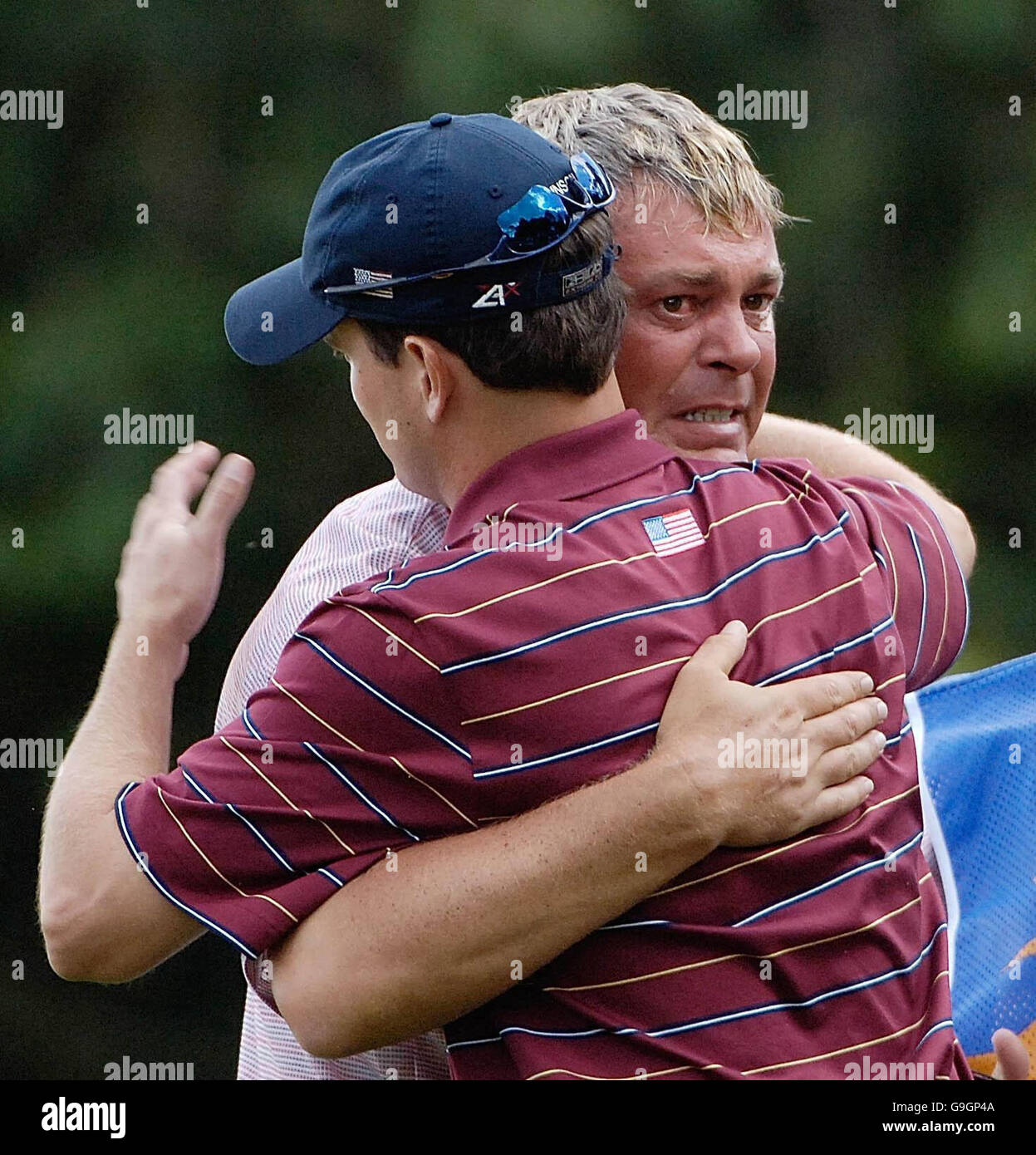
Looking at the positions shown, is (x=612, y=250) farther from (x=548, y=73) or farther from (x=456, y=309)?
(x=548, y=73)

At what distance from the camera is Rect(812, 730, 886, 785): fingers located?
1.62m

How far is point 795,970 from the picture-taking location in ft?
5.15

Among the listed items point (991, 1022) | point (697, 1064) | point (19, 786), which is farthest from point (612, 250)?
point (19, 786)

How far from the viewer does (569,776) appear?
5.13 feet

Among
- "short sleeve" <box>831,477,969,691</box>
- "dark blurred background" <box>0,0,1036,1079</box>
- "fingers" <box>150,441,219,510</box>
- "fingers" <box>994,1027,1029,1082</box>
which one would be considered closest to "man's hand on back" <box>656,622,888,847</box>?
"short sleeve" <box>831,477,969,691</box>

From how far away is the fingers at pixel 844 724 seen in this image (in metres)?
1.61

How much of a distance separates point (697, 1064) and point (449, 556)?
1.55ft

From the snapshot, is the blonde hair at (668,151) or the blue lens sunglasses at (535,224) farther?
the blonde hair at (668,151)

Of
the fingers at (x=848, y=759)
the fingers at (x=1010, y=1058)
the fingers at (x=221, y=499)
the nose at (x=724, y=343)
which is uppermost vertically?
the nose at (x=724, y=343)

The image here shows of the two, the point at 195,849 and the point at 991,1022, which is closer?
the point at 195,849

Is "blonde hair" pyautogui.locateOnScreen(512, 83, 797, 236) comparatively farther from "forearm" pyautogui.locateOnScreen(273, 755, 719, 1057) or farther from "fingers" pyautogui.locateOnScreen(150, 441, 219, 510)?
"forearm" pyautogui.locateOnScreen(273, 755, 719, 1057)

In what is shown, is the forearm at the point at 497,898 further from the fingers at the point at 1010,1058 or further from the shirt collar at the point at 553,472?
the fingers at the point at 1010,1058

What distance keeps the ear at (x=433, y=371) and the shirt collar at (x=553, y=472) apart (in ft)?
0.25

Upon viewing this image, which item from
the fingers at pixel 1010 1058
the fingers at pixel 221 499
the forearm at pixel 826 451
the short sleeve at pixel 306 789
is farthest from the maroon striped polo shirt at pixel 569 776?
the forearm at pixel 826 451
